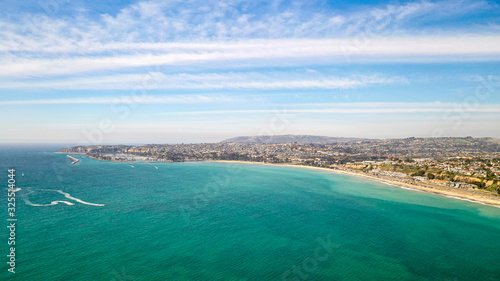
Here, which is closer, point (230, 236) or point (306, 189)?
point (230, 236)

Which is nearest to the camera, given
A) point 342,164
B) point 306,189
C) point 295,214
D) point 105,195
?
point 295,214

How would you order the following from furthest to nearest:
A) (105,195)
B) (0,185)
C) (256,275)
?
(0,185)
(105,195)
(256,275)

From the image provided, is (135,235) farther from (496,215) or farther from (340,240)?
(496,215)

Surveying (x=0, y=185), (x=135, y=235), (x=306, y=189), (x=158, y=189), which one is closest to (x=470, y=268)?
(x=135, y=235)

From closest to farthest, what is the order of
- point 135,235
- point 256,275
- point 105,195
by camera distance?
point 256,275 → point 135,235 → point 105,195

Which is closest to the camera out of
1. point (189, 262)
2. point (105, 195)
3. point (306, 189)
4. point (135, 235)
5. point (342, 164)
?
point (189, 262)

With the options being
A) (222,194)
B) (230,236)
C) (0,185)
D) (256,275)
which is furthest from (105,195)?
(256,275)

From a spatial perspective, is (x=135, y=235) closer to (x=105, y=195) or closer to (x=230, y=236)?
(x=230, y=236)
